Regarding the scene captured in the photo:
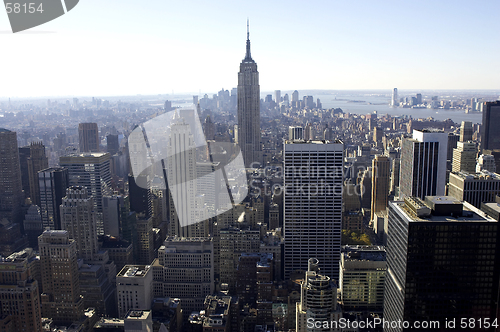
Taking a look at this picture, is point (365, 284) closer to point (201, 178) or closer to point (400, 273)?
point (400, 273)

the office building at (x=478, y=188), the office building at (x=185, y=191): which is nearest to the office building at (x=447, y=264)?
the office building at (x=478, y=188)

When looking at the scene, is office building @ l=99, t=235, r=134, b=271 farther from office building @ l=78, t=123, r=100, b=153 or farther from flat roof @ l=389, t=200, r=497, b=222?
office building @ l=78, t=123, r=100, b=153

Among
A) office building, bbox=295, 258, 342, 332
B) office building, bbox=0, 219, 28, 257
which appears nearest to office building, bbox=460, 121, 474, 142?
office building, bbox=295, 258, 342, 332

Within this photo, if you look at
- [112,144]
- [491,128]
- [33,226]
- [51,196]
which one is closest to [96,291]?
[51,196]

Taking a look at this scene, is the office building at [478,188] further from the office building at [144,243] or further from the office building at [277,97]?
the office building at [277,97]

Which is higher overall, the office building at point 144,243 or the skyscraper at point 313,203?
the skyscraper at point 313,203

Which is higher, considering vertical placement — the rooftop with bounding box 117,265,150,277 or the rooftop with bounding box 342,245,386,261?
the rooftop with bounding box 342,245,386,261
